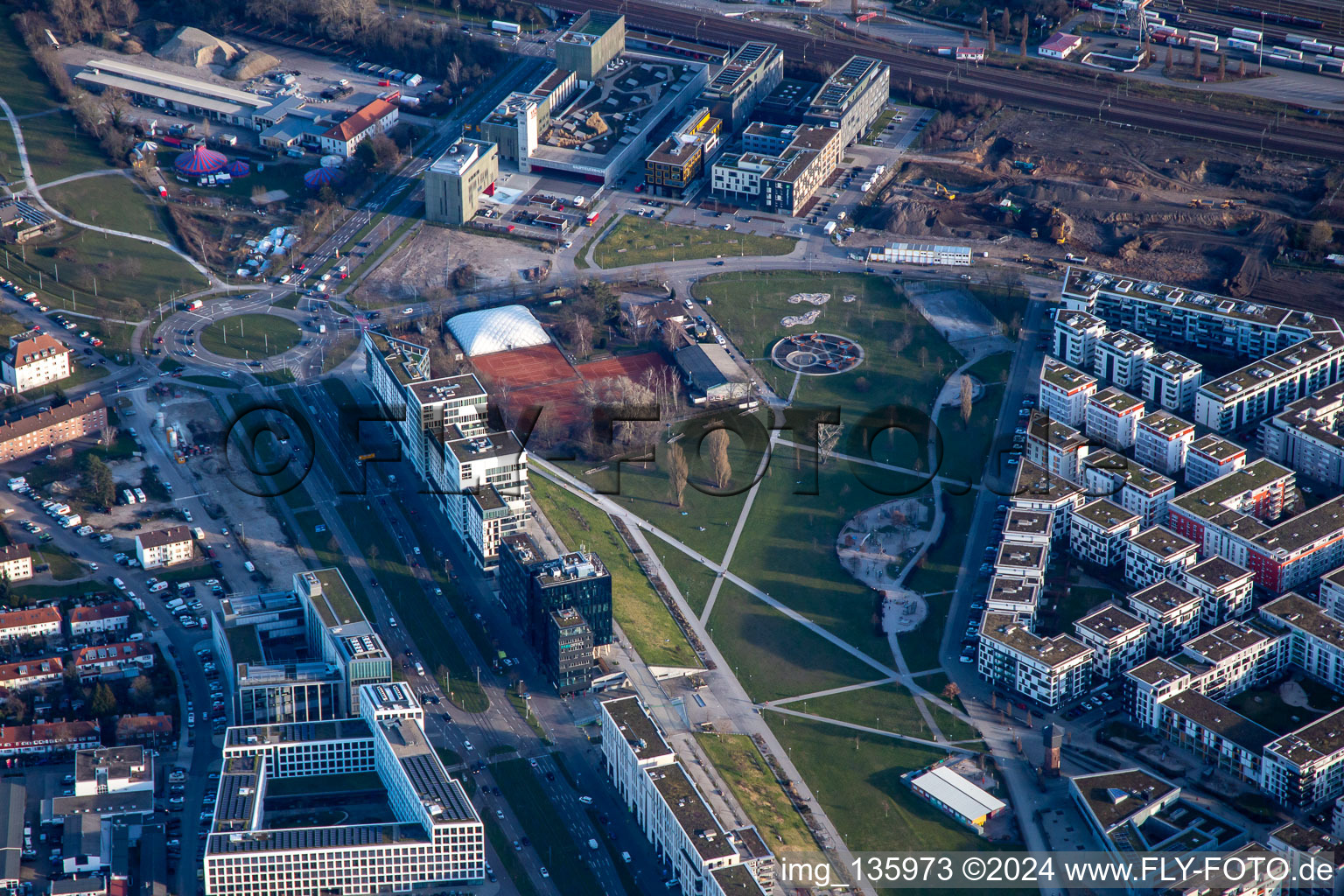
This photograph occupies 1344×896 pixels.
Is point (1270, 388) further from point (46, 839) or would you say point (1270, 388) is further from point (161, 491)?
point (46, 839)

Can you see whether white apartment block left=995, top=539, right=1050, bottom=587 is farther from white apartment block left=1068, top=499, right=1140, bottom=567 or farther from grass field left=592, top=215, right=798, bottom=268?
grass field left=592, top=215, right=798, bottom=268

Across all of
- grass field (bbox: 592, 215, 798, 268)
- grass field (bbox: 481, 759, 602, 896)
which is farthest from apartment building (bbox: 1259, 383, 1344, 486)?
grass field (bbox: 481, 759, 602, 896)

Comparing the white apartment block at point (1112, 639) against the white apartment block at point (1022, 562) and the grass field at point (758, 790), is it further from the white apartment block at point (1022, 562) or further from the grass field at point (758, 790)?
the grass field at point (758, 790)

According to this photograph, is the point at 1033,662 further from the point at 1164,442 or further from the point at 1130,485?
the point at 1164,442

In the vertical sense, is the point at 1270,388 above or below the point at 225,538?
above

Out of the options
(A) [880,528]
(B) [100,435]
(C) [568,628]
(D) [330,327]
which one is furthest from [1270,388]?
(B) [100,435]

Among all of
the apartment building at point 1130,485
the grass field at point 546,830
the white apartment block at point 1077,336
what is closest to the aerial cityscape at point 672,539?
the grass field at point 546,830
